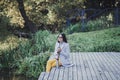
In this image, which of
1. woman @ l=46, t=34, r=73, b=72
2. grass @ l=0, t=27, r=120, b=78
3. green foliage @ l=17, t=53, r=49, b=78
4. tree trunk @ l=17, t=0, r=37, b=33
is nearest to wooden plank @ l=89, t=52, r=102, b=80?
woman @ l=46, t=34, r=73, b=72

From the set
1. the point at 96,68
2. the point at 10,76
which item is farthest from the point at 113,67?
the point at 10,76

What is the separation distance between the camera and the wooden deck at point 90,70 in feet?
25.5

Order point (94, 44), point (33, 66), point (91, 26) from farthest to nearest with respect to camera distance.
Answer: point (91, 26) → point (94, 44) → point (33, 66)

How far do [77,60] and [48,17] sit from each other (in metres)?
13.0

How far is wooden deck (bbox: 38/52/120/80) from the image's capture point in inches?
306

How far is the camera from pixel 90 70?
863 cm

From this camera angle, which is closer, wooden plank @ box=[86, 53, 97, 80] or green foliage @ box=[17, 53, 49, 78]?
wooden plank @ box=[86, 53, 97, 80]

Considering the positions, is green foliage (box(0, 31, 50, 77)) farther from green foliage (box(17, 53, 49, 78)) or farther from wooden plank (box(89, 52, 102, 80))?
wooden plank (box(89, 52, 102, 80))

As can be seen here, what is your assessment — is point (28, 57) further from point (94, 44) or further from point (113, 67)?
point (113, 67)

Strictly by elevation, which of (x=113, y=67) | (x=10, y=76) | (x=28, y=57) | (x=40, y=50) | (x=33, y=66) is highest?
(x=113, y=67)

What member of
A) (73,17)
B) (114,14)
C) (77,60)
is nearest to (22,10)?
(73,17)

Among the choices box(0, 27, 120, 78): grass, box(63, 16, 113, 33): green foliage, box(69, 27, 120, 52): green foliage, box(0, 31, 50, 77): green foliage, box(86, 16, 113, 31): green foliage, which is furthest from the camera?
box(86, 16, 113, 31): green foliage

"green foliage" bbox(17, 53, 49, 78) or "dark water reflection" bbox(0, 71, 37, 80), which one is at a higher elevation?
"green foliage" bbox(17, 53, 49, 78)

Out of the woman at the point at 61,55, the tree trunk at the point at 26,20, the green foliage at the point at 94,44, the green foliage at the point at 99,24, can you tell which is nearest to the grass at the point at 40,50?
the green foliage at the point at 94,44
